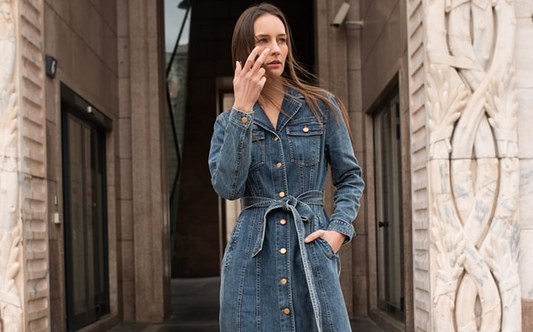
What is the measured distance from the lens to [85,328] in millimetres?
8250

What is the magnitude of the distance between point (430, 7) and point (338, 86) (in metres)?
5.00

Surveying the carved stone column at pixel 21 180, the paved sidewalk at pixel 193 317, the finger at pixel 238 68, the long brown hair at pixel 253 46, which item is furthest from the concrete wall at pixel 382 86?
the finger at pixel 238 68

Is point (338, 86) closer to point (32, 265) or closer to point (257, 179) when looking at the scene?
point (32, 265)

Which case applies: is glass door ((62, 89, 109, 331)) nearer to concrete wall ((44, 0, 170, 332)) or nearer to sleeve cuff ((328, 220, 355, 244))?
concrete wall ((44, 0, 170, 332))

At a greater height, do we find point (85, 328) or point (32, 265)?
point (32, 265)

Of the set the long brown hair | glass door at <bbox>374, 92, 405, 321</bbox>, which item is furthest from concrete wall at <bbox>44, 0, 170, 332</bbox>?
the long brown hair

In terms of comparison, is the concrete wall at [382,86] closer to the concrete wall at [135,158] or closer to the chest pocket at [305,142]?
the concrete wall at [135,158]

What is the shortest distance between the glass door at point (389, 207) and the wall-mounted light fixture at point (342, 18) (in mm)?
1308

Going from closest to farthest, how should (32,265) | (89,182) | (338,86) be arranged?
(32,265) → (89,182) → (338,86)

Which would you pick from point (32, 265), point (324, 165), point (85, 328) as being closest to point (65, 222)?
point (85, 328)

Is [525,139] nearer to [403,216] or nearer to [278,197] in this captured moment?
[403,216]

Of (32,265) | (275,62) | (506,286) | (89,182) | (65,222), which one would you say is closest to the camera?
(275,62)

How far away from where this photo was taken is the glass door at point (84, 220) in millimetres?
7871

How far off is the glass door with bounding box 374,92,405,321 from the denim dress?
5514mm
